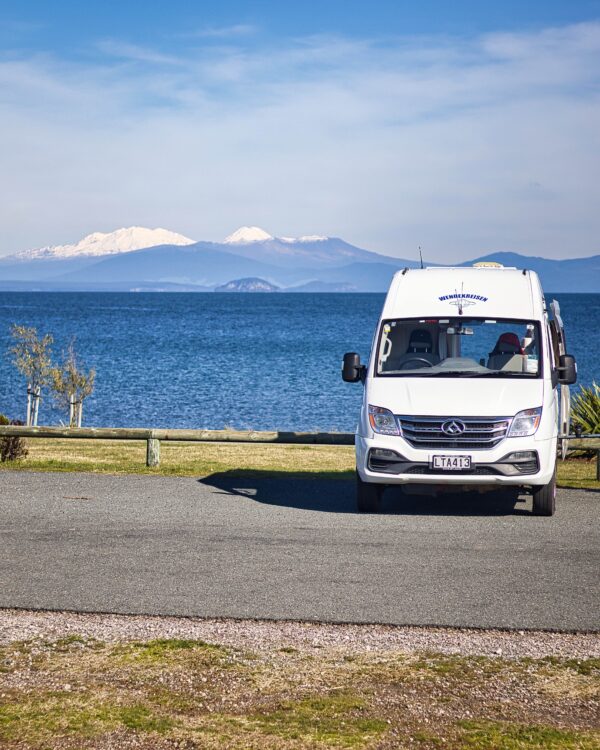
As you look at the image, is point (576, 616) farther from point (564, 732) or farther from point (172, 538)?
point (172, 538)

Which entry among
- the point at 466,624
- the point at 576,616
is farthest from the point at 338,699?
the point at 576,616

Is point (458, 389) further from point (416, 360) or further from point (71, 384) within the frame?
point (71, 384)

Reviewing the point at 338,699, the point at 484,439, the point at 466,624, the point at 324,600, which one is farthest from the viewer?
the point at 484,439

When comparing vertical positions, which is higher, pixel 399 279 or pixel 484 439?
pixel 399 279

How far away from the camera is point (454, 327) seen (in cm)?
1178

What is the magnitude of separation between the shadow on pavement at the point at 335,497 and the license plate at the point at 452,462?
96 cm

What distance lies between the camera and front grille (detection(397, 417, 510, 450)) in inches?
411

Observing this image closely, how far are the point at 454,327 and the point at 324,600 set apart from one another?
16.9ft

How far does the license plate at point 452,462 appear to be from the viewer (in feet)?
34.1

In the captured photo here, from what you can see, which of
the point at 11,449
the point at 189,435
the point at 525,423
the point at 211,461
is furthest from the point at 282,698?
the point at 211,461

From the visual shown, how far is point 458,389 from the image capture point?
10727mm

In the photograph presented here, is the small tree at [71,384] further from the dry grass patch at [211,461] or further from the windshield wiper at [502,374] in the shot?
the windshield wiper at [502,374]

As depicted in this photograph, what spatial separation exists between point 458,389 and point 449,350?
1.12 meters

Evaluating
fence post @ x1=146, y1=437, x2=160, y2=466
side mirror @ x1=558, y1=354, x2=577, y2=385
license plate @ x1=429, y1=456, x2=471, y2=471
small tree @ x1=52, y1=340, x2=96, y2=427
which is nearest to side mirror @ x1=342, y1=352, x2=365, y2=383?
license plate @ x1=429, y1=456, x2=471, y2=471
